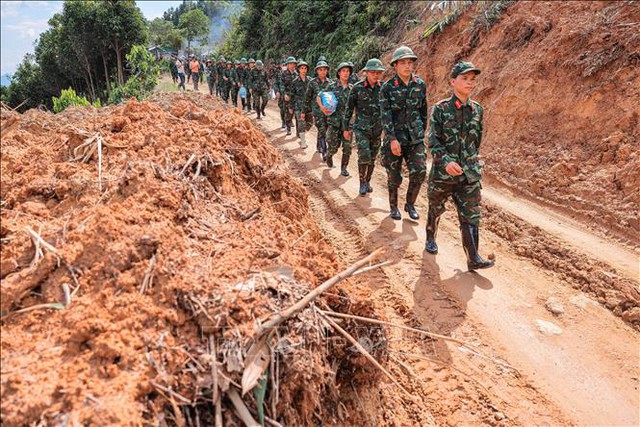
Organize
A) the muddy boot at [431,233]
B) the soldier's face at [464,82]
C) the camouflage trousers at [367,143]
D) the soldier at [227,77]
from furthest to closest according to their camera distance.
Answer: the soldier at [227,77] → the camouflage trousers at [367,143] → the muddy boot at [431,233] → the soldier's face at [464,82]

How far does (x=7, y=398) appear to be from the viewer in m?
1.70

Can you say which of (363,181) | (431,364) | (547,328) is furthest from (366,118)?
(431,364)

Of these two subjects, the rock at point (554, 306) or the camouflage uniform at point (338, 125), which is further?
the camouflage uniform at point (338, 125)

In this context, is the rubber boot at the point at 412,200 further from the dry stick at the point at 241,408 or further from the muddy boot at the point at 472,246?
the dry stick at the point at 241,408

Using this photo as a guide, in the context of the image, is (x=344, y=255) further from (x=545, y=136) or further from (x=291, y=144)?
(x=291, y=144)

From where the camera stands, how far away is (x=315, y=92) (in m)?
9.70

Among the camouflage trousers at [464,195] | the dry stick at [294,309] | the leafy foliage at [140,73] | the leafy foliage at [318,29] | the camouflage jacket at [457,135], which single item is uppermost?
the leafy foliage at [318,29]

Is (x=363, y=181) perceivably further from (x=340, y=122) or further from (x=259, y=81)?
(x=259, y=81)

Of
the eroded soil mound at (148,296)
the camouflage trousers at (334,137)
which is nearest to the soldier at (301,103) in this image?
the camouflage trousers at (334,137)

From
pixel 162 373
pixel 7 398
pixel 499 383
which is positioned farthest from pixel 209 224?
pixel 499 383

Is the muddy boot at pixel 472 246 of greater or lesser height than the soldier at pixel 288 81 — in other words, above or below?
below

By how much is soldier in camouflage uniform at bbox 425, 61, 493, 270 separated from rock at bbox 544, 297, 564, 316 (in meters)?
0.71

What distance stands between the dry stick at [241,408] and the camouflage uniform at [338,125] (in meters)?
6.67

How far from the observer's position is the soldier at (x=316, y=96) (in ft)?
30.6
